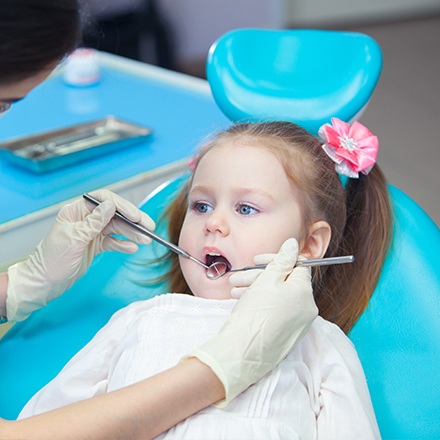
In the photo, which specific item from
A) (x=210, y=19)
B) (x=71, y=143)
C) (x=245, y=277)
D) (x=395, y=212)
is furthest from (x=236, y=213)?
(x=210, y=19)

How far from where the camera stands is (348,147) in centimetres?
132

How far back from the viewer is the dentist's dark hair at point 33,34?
2.97 feet

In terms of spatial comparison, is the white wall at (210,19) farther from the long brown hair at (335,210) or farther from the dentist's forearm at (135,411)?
the dentist's forearm at (135,411)

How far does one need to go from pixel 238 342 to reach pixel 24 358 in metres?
0.55

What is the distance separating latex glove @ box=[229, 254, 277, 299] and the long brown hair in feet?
0.51

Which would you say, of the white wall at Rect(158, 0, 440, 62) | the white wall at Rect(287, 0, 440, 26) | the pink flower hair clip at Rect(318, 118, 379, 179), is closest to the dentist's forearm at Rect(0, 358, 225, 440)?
the pink flower hair clip at Rect(318, 118, 379, 179)

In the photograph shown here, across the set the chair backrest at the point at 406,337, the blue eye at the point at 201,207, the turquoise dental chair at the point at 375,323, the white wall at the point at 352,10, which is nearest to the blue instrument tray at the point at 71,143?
the turquoise dental chair at the point at 375,323

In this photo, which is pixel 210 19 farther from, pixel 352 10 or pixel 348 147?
pixel 348 147

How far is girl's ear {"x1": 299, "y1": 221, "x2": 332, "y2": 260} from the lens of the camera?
4.15 ft

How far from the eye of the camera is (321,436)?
3.54ft

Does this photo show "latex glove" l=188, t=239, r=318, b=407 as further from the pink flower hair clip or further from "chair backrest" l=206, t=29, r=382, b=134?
"chair backrest" l=206, t=29, r=382, b=134

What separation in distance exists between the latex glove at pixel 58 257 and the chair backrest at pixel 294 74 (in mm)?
376

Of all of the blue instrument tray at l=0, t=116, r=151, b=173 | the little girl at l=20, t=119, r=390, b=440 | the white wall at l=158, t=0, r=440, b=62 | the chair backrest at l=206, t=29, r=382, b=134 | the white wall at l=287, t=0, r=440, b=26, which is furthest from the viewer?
the white wall at l=287, t=0, r=440, b=26

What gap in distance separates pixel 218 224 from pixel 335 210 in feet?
0.93
